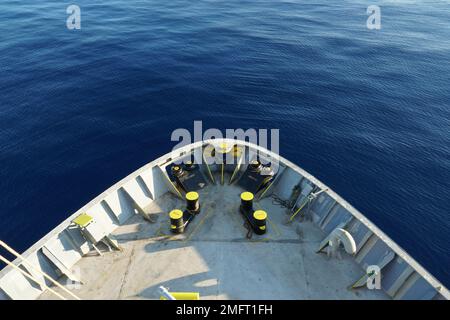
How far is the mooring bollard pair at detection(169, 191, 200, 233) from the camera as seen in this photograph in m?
14.8

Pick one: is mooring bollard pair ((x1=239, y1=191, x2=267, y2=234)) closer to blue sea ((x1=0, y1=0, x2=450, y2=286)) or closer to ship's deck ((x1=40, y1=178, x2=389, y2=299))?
ship's deck ((x1=40, y1=178, x2=389, y2=299))

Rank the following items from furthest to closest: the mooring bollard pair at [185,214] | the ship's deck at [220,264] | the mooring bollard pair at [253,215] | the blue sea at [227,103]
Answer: the blue sea at [227,103] → the mooring bollard pair at [185,214] → the mooring bollard pair at [253,215] → the ship's deck at [220,264]

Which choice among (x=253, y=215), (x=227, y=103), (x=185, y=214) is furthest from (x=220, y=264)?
(x=227, y=103)

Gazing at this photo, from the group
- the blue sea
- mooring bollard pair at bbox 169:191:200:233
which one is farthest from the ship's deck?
the blue sea

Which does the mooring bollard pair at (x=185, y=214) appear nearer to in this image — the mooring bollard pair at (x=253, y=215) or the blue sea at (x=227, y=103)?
the mooring bollard pair at (x=253, y=215)

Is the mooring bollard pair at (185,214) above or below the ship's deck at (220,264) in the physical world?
above

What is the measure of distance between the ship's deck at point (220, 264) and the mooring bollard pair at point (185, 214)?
Answer: 40cm

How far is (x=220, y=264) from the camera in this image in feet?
44.5

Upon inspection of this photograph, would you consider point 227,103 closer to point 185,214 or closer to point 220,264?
point 185,214

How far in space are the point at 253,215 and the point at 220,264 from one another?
310 cm

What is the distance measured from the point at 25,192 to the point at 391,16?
306ft

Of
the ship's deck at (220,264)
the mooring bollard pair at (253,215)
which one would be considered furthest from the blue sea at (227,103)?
the mooring bollard pair at (253,215)

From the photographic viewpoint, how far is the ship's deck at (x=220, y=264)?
12.4 meters
